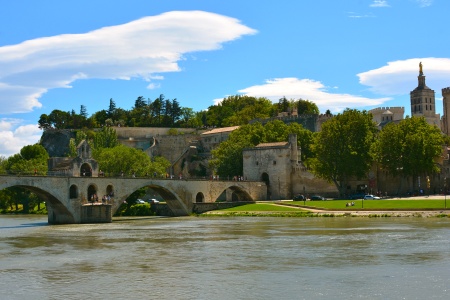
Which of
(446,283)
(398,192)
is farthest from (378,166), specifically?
(446,283)

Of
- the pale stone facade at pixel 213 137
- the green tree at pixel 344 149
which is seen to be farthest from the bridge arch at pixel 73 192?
the pale stone facade at pixel 213 137

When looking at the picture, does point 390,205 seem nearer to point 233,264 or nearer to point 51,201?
point 51,201

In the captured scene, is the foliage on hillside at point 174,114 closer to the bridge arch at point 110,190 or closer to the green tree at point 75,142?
the green tree at point 75,142

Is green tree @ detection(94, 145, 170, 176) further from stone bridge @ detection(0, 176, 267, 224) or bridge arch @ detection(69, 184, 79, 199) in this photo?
bridge arch @ detection(69, 184, 79, 199)

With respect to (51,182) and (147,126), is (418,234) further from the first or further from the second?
(147,126)

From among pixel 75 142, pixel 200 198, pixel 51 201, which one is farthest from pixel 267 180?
pixel 75 142

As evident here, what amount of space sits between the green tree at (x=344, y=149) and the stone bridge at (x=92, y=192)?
48.2ft

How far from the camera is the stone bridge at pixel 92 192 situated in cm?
5791

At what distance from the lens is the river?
23484 mm

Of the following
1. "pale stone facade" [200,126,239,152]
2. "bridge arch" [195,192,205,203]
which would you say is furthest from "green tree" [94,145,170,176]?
"pale stone facade" [200,126,239,152]

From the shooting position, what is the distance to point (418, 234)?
41.3 metres

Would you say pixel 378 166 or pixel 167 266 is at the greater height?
pixel 378 166

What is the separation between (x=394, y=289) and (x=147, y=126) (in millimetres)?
134325

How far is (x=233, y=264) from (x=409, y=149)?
51.2m
